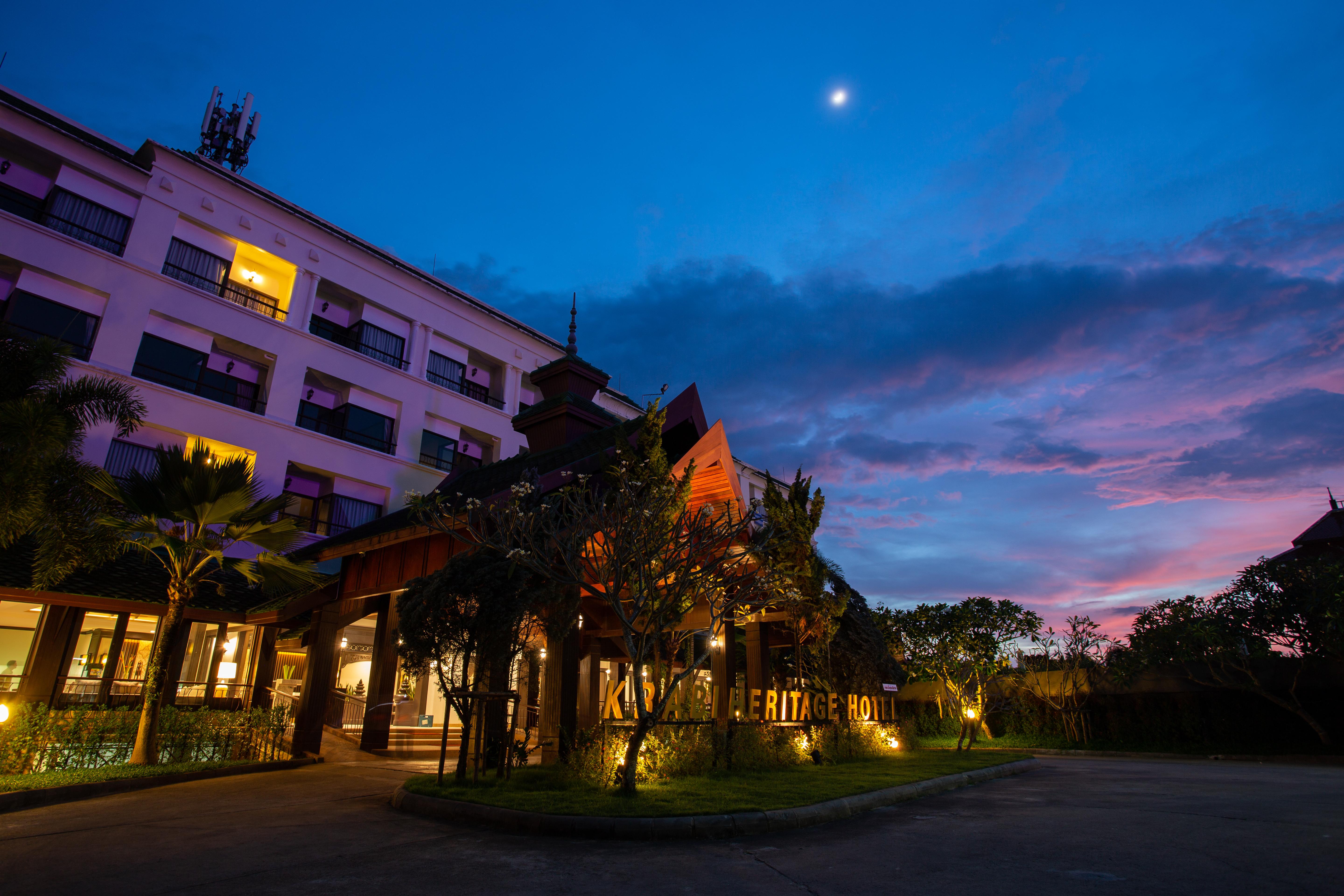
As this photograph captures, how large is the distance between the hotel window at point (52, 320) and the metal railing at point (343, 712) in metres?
13.5

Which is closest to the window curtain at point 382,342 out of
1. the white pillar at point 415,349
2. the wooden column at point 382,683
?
the white pillar at point 415,349

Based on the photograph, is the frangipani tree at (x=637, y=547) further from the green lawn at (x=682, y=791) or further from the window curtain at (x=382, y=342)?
the window curtain at (x=382, y=342)

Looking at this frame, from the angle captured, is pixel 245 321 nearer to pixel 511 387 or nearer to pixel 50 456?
pixel 511 387

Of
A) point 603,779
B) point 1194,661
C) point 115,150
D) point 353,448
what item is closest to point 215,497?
point 603,779

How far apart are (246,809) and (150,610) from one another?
34.1 ft

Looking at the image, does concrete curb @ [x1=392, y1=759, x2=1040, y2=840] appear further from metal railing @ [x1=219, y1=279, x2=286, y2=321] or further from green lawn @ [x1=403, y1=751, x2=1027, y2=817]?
metal railing @ [x1=219, y1=279, x2=286, y2=321]

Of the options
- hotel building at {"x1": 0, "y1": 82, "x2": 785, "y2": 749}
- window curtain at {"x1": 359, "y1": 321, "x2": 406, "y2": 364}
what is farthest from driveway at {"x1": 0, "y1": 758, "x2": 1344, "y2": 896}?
window curtain at {"x1": 359, "y1": 321, "x2": 406, "y2": 364}

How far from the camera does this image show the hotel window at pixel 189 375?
80.6 ft

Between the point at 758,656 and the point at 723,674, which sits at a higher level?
the point at 758,656

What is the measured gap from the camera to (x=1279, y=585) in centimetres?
2052

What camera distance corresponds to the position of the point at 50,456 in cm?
1012

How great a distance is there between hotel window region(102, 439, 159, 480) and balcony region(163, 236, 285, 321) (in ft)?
21.2

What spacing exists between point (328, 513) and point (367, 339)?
845 centimetres

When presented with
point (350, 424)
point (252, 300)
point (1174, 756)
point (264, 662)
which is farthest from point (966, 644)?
point (252, 300)
